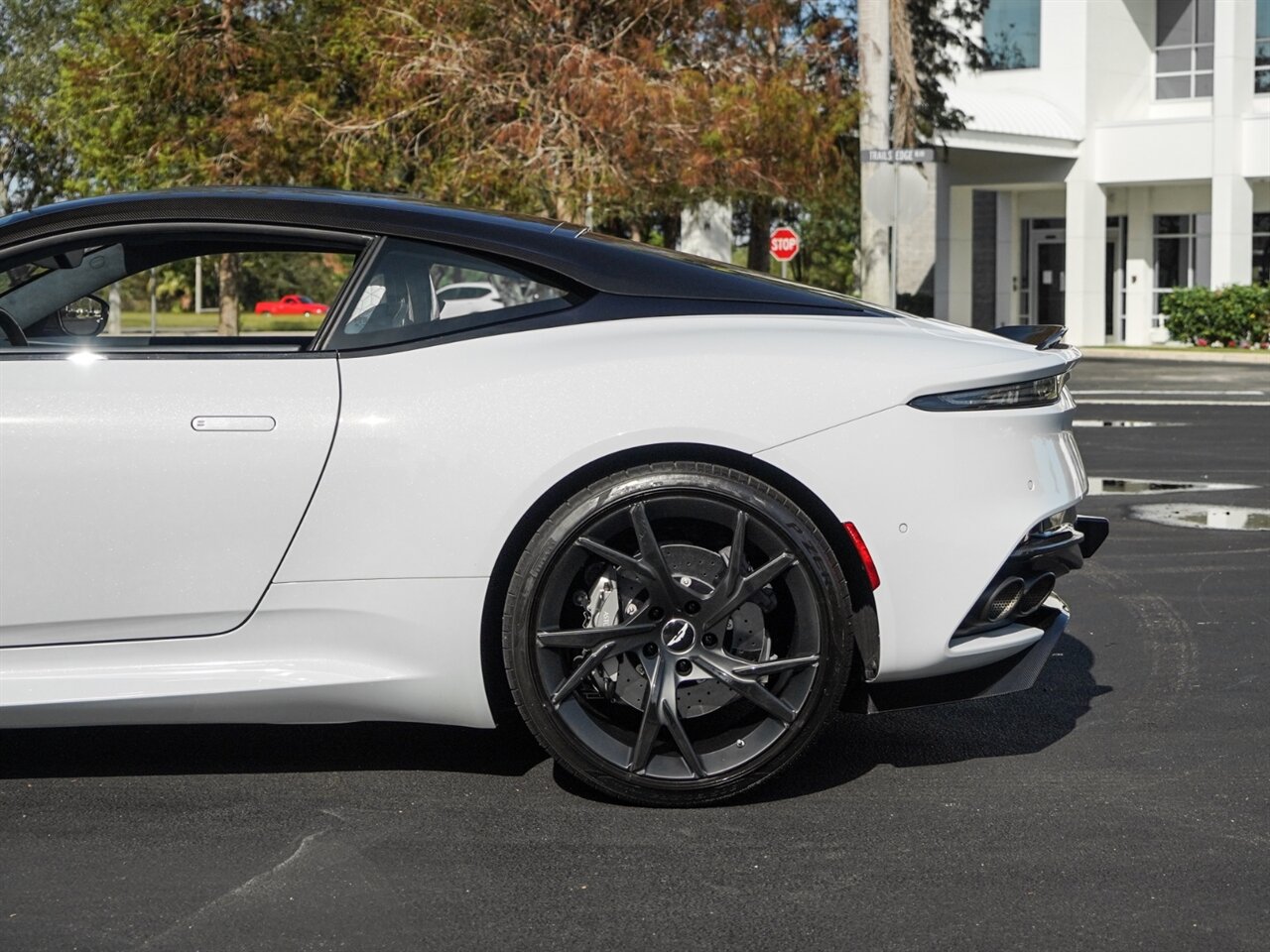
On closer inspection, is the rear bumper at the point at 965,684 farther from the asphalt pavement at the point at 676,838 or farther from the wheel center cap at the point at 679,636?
the wheel center cap at the point at 679,636

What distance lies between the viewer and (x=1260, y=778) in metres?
4.24

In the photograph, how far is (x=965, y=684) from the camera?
4098mm

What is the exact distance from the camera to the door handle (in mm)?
3795

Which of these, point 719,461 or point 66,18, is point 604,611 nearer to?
point 719,461

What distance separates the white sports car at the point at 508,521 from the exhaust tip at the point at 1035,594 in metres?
0.04

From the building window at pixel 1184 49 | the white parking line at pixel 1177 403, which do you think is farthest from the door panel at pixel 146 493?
the building window at pixel 1184 49

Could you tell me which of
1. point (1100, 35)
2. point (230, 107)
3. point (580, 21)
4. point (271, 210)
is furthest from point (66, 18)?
point (271, 210)

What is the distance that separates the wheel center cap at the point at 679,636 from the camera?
152 inches

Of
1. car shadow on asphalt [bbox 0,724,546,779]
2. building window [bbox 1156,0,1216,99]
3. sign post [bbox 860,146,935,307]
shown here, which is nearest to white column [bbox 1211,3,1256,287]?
building window [bbox 1156,0,1216,99]

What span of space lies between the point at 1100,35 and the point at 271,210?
1385 inches

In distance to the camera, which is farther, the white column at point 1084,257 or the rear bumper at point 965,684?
the white column at point 1084,257

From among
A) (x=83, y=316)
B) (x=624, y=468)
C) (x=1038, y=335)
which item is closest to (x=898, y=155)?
(x=1038, y=335)

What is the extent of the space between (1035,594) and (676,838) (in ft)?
3.43

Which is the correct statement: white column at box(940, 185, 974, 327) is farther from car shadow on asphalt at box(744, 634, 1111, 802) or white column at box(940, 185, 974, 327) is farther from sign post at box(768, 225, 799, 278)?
car shadow on asphalt at box(744, 634, 1111, 802)
